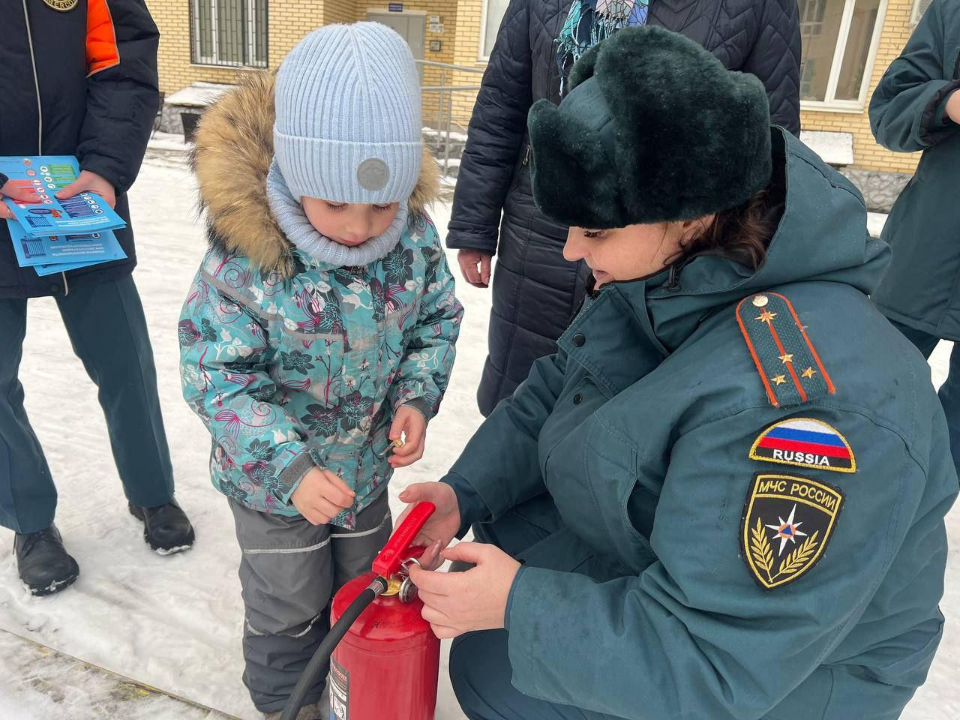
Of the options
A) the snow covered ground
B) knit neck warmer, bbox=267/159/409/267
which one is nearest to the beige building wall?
the snow covered ground

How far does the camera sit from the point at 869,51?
34.2ft

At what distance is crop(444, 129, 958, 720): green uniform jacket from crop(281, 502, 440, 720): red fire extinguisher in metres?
0.25

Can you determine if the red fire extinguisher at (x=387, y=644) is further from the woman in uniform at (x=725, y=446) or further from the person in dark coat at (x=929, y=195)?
the person in dark coat at (x=929, y=195)

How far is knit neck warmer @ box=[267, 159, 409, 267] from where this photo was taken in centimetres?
147

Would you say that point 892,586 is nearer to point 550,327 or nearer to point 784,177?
point 784,177

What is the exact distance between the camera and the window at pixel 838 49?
10.5 meters

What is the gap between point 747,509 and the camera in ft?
3.18

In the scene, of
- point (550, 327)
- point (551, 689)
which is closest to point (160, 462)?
point (550, 327)

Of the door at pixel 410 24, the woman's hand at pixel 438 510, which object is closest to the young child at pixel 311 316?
the woman's hand at pixel 438 510

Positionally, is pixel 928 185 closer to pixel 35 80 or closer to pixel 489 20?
pixel 35 80

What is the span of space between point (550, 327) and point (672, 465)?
1155mm

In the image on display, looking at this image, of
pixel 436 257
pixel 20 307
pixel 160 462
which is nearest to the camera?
pixel 436 257

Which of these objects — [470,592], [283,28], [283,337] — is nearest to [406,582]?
[470,592]

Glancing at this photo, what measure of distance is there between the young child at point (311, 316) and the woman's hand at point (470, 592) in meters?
0.27
